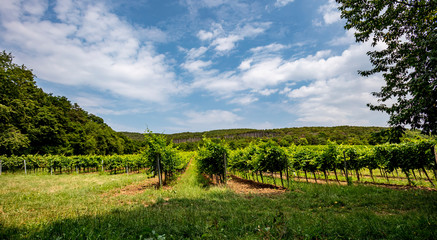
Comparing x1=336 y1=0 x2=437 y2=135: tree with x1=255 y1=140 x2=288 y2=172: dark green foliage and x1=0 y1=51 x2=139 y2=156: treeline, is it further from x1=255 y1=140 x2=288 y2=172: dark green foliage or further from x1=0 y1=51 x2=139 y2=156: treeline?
x1=0 y1=51 x2=139 y2=156: treeline

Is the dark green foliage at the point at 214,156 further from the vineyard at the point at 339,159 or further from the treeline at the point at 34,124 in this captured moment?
the treeline at the point at 34,124

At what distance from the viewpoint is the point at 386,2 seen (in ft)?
28.6

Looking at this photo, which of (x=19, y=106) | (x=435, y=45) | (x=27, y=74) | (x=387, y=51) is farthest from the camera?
A: (x=27, y=74)

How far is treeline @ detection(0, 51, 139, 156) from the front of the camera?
79.8 feet

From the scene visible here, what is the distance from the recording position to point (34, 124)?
34.4 m

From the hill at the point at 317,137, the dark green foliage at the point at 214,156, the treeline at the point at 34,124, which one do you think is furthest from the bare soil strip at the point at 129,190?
the treeline at the point at 34,124

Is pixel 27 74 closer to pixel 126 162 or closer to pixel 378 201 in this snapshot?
pixel 126 162

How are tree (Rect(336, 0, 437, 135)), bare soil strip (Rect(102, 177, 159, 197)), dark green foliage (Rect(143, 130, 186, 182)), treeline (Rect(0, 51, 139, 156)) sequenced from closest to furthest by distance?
tree (Rect(336, 0, 437, 135)), bare soil strip (Rect(102, 177, 159, 197)), dark green foliage (Rect(143, 130, 186, 182)), treeline (Rect(0, 51, 139, 156))

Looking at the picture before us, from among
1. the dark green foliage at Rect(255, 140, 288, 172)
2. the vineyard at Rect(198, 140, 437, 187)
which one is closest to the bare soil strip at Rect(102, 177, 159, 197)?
the vineyard at Rect(198, 140, 437, 187)

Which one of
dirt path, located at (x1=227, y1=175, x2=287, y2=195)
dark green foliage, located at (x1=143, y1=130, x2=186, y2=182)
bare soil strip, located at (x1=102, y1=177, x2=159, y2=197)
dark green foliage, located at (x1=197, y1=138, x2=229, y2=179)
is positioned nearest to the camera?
bare soil strip, located at (x1=102, y1=177, x2=159, y2=197)

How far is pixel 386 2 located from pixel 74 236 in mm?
14543

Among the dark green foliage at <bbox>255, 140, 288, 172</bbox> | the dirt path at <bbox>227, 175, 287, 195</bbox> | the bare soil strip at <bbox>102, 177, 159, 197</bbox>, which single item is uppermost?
the dark green foliage at <bbox>255, 140, 288, 172</bbox>

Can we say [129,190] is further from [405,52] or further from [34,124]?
[34,124]

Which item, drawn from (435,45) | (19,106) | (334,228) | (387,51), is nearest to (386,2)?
(387,51)
